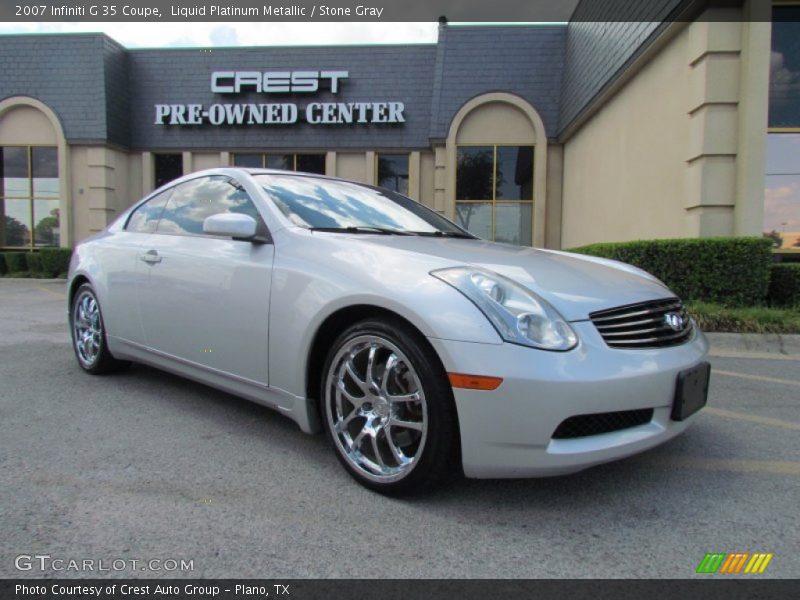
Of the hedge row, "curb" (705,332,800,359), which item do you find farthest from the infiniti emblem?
the hedge row

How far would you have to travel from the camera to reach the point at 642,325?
2.32 m

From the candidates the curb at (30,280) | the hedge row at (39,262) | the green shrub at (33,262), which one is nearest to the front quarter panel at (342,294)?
the curb at (30,280)

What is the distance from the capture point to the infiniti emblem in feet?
7.98

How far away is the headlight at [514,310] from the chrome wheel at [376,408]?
0.38 meters

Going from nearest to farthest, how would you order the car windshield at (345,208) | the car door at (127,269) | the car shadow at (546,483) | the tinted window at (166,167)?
the car shadow at (546,483) < the car windshield at (345,208) < the car door at (127,269) < the tinted window at (166,167)

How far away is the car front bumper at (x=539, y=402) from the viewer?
1973 millimetres

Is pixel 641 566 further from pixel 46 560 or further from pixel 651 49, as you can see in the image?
pixel 651 49

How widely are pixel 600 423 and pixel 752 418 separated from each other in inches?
75.8

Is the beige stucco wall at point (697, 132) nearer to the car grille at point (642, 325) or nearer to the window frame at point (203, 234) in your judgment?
the car grille at point (642, 325)

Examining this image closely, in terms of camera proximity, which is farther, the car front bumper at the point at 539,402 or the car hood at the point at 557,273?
the car hood at the point at 557,273

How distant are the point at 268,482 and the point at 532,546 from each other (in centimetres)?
118

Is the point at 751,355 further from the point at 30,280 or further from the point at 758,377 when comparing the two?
→ the point at 30,280

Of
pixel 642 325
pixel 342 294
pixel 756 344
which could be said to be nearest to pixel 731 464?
pixel 642 325
